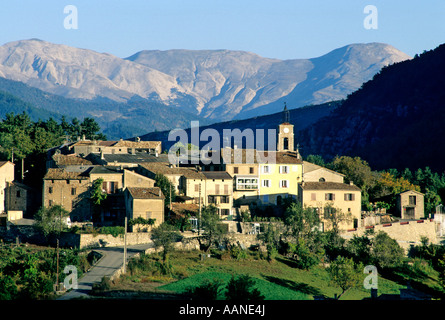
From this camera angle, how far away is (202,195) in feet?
210

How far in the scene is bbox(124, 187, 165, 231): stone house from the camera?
57031 mm

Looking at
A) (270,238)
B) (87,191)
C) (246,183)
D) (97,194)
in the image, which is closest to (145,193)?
(97,194)

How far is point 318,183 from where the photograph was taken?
64.5 m

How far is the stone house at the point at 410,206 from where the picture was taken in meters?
67.6

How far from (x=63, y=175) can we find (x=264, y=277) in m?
21.7

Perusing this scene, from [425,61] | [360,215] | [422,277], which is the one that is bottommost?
[422,277]

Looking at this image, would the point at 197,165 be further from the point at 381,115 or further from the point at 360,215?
the point at 381,115

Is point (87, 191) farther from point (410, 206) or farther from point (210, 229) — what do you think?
point (410, 206)

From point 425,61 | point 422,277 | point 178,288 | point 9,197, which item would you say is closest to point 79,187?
point 9,197

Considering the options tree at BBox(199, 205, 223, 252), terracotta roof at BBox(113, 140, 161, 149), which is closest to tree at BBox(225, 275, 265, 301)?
tree at BBox(199, 205, 223, 252)

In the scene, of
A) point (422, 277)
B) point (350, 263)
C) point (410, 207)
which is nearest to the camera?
point (350, 263)

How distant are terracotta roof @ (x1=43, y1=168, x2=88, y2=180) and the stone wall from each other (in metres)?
23.1

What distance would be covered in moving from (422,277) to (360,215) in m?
9.13

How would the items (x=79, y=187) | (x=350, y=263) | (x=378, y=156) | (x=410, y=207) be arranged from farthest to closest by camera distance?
(x=378, y=156)
(x=410, y=207)
(x=79, y=187)
(x=350, y=263)
